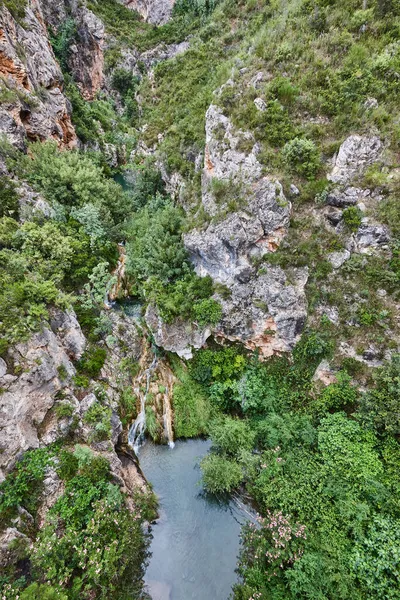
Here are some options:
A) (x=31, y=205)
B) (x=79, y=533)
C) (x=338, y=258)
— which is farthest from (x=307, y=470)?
(x=31, y=205)

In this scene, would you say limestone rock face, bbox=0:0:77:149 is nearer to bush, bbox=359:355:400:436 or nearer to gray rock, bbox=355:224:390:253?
gray rock, bbox=355:224:390:253

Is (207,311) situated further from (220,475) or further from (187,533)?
(187,533)

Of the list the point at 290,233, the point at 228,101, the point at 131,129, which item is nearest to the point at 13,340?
the point at 290,233

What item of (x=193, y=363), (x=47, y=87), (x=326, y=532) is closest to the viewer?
(x=326, y=532)

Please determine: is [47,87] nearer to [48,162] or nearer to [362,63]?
[48,162]

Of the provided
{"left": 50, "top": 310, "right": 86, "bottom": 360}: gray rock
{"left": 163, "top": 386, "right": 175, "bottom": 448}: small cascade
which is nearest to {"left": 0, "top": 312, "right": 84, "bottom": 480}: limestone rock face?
{"left": 50, "top": 310, "right": 86, "bottom": 360}: gray rock
